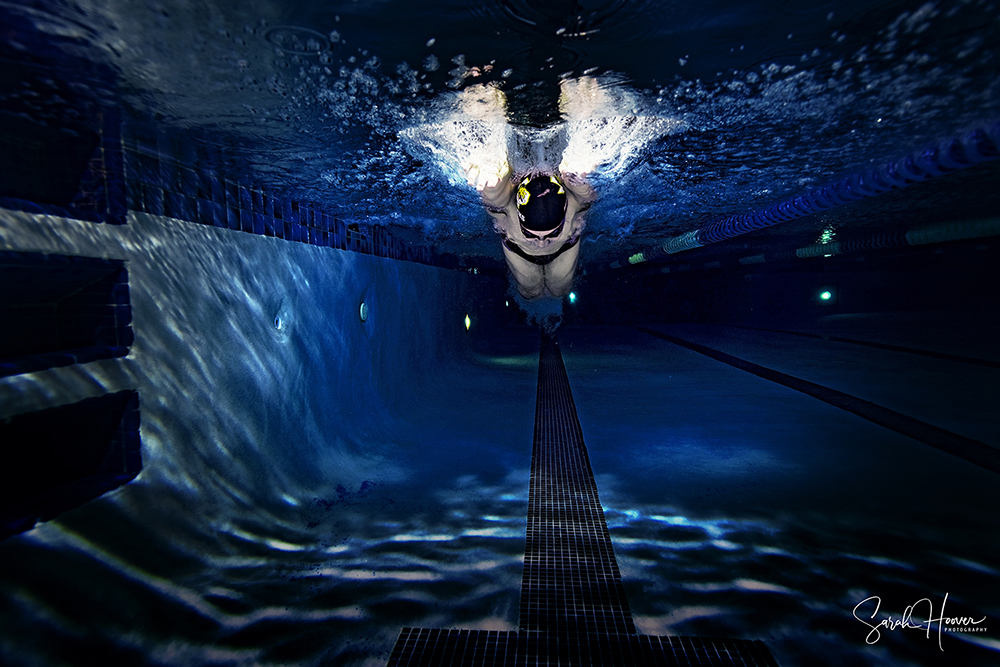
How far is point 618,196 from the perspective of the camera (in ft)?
19.3

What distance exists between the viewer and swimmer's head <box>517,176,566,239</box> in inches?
206

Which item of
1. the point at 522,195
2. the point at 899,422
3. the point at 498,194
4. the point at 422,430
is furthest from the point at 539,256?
the point at 899,422

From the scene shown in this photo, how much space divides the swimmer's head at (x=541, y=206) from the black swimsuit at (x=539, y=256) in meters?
0.52

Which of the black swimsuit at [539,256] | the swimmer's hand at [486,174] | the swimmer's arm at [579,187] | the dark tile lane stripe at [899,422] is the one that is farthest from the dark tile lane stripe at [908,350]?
the swimmer's hand at [486,174]

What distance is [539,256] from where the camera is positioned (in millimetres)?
6766

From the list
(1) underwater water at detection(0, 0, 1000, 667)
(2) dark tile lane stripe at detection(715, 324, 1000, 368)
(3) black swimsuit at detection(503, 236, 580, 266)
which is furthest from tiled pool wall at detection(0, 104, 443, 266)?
(2) dark tile lane stripe at detection(715, 324, 1000, 368)

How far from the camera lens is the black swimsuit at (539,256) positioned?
22.1ft

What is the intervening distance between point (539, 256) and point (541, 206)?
123 cm

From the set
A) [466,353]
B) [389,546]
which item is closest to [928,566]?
[389,546]

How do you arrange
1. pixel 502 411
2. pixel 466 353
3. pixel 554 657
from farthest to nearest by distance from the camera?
pixel 466 353
pixel 502 411
pixel 554 657

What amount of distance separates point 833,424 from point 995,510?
199cm

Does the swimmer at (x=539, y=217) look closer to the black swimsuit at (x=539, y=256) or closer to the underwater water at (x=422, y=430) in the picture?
the black swimsuit at (x=539, y=256)

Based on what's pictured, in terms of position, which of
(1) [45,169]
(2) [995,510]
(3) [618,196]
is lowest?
(2) [995,510]

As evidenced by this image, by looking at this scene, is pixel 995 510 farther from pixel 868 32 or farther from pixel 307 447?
pixel 307 447
